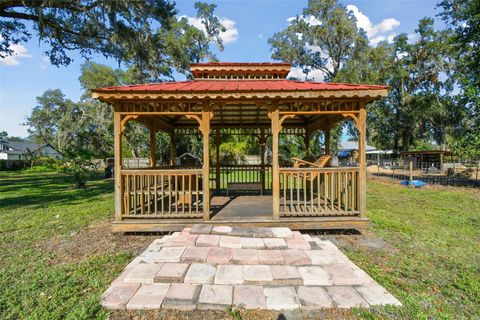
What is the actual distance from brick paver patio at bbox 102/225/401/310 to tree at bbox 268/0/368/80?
24.7m

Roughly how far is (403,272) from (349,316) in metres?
1.57

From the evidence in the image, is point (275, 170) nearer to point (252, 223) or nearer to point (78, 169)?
point (252, 223)

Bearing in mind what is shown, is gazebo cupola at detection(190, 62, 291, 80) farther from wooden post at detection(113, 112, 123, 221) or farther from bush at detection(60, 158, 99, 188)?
bush at detection(60, 158, 99, 188)

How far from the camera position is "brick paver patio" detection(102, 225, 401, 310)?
2.89 m

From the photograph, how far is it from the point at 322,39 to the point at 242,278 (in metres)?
26.3

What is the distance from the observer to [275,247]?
4195 millimetres

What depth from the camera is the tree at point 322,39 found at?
931 inches

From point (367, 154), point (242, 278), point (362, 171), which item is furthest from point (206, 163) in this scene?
point (367, 154)

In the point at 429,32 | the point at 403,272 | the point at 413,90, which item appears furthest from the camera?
the point at 413,90

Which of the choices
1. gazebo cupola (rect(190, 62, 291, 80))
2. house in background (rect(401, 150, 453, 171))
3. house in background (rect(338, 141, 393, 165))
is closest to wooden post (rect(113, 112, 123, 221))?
gazebo cupola (rect(190, 62, 291, 80))

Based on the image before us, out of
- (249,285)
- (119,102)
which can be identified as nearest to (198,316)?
(249,285)

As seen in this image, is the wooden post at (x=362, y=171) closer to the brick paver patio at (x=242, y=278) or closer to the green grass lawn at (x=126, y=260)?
the green grass lawn at (x=126, y=260)

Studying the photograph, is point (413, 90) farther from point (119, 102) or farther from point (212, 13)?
point (119, 102)

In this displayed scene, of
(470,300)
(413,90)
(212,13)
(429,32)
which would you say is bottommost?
(470,300)
